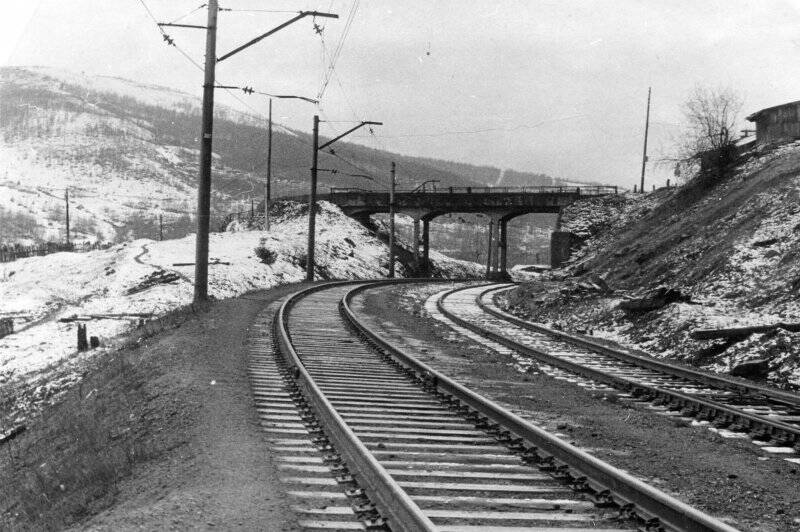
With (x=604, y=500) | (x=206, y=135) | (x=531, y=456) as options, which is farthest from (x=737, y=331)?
(x=206, y=135)

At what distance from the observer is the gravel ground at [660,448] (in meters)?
5.62

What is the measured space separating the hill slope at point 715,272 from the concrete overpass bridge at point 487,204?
27.8 metres

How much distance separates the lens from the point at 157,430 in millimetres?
7965

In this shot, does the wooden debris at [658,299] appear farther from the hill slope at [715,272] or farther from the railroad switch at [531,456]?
the railroad switch at [531,456]

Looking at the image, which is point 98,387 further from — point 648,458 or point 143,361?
point 648,458

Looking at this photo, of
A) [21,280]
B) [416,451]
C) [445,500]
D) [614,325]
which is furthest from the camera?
[21,280]

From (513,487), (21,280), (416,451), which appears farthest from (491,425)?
(21,280)

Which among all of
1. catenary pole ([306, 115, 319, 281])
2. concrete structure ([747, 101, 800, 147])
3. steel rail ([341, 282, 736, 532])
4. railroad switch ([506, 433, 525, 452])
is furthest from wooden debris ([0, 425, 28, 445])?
concrete structure ([747, 101, 800, 147])

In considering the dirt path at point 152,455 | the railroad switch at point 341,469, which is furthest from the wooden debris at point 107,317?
the railroad switch at point 341,469

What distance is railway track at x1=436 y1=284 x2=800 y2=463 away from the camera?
26.1ft

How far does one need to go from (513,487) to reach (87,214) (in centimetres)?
12104

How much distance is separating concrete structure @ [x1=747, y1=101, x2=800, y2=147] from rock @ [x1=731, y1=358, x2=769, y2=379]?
23.5 m

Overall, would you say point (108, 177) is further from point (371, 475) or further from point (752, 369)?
point (371, 475)

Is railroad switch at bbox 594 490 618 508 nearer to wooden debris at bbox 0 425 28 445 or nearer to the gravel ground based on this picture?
the gravel ground
